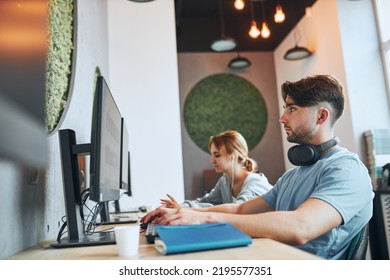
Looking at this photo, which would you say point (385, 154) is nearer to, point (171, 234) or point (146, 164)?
point (171, 234)

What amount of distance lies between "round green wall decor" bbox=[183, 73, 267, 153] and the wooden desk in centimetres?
132

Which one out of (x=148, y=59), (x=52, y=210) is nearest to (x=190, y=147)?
(x=148, y=59)

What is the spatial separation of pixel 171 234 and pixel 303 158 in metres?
0.52

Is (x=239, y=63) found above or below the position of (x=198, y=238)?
above

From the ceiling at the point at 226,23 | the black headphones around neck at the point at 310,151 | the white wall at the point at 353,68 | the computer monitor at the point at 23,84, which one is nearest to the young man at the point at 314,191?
the black headphones around neck at the point at 310,151

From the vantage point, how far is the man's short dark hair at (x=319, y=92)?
1.02 meters

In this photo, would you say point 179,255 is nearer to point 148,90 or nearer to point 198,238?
point 198,238

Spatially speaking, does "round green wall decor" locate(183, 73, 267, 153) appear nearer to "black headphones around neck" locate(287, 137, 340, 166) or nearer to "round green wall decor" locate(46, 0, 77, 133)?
"black headphones around neck" locate(287, 137, 340, 166)

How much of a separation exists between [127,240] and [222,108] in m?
1.66

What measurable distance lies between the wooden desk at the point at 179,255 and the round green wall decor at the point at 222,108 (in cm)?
132

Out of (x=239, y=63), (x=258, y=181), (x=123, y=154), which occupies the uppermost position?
(x=239, y=63)

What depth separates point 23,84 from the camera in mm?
824

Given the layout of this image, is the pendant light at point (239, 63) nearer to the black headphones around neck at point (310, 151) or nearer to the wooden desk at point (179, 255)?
the black headphones around neck at point (310, 151)

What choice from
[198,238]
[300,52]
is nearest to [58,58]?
[198,238]
